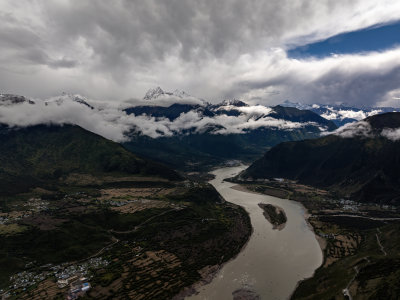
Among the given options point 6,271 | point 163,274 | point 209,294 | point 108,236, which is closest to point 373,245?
point 209,294

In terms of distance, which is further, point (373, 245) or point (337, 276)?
point (373, 245)

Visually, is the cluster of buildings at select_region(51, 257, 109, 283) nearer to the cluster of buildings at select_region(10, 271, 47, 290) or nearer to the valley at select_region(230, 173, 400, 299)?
the cluster of buildings at select_region(10, 271, 47, 290)

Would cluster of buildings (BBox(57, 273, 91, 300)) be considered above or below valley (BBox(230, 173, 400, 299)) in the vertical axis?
below

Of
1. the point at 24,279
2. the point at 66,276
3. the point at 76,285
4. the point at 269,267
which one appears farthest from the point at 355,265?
the point at 24,279

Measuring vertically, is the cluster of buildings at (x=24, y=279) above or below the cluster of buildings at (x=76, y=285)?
above

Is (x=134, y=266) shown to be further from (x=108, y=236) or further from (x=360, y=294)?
(x=360, y=294)

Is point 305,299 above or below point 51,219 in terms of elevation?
below

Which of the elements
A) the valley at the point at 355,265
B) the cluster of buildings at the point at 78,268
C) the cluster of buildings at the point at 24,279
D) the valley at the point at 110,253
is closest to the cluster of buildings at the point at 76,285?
the valley at the point at 110,253

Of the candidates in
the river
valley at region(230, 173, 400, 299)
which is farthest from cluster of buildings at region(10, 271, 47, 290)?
valley at region(230, 173, 400, 299)

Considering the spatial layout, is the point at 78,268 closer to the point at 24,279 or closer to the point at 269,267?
the point at 24,279

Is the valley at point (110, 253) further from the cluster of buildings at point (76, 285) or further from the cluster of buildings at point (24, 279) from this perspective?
the cluster of buildings at point (76, 285)

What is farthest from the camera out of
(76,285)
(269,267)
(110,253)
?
(110,253)
